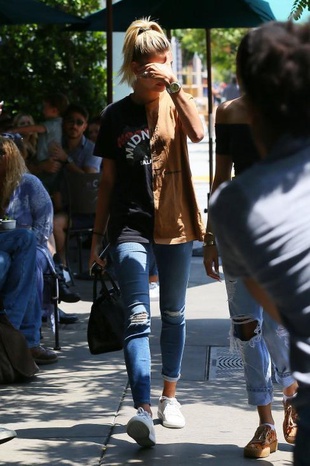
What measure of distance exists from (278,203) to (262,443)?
2653 millimetres

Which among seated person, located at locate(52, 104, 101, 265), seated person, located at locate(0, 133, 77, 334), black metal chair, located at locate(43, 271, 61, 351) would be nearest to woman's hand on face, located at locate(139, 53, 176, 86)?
seated person, located at locate(0, 133, 77, 334)

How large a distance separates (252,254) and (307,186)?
20 centimetres

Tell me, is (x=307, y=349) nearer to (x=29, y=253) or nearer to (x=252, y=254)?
(x=252, y=254)

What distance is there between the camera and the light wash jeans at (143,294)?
507 centimetres

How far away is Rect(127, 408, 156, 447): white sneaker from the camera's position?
4969mm

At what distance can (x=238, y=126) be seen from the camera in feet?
15.7

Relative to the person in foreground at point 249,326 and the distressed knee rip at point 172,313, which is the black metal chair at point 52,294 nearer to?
the distressed knee rip at point 172,313

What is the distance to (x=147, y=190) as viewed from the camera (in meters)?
5.21

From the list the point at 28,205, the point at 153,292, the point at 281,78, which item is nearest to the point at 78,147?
the point at 153,292

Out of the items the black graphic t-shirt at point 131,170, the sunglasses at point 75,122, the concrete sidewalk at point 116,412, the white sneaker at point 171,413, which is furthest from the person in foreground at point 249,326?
the sunglasses at point 75,122

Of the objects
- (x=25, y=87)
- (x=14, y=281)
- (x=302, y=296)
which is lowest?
(x=14, y=281)

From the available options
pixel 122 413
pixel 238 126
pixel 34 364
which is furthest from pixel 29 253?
pixel 238 126

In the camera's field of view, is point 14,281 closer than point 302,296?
No

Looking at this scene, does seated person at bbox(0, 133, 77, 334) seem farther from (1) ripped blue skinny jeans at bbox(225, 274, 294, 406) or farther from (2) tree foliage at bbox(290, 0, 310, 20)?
(1) ripped blue skinny jeans at bbox(225, 274, 294, 406)
